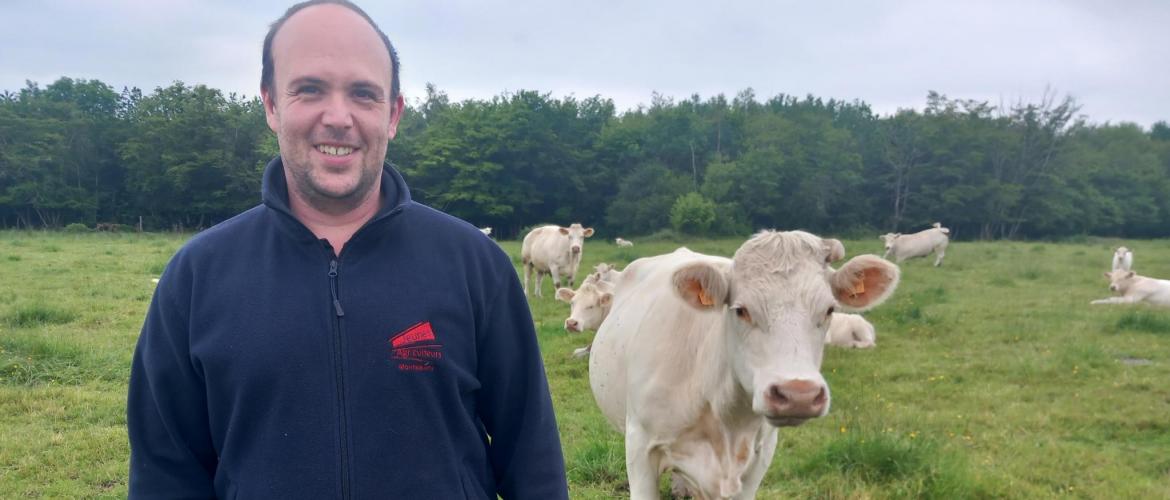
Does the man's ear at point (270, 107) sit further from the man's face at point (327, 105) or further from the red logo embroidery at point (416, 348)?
the red logo embroidery at point (416, 348)

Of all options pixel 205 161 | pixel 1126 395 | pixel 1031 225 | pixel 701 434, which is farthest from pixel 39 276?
pixel 1031 225

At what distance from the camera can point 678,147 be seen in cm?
5309

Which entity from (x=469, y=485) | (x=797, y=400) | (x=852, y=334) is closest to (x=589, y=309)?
(x=852, y=334)

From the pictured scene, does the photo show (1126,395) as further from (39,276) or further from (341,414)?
(39,276)

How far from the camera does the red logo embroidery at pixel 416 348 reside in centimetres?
170

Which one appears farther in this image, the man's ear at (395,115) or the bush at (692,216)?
the bush at (692,216)

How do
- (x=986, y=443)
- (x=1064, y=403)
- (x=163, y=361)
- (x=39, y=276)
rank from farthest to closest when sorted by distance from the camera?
1. (x=39, y=276)
2. (x=1064, y=403)
3. (x=986, y=443)
4. (x=163, y=361)

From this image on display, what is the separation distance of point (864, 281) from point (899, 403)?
4.53 metres

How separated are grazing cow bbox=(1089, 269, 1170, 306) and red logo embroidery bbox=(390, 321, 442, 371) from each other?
1608 cm

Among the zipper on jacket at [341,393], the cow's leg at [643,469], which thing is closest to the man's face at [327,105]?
the zipper on jacket at [341,393]

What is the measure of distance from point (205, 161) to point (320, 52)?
49919 mm

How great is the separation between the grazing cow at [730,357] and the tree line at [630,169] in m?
37.3

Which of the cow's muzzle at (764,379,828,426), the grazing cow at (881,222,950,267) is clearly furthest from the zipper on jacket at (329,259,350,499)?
the grazing cow at (881,222,950,267)

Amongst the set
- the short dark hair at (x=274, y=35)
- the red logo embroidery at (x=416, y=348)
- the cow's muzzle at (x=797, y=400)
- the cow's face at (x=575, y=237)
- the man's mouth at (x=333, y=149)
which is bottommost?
the cow's face at (x=575, y=237)
